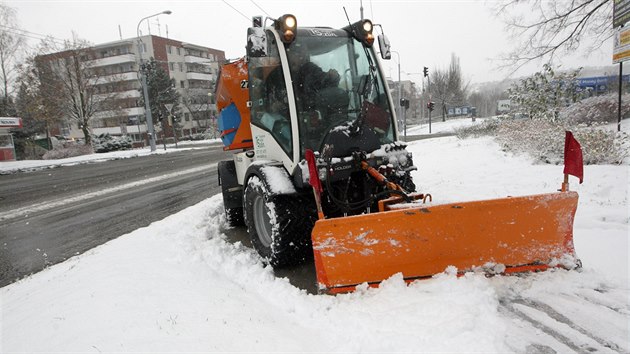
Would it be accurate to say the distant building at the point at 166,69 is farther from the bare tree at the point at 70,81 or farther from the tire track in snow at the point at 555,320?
the tire track in snow at the point at 555,320

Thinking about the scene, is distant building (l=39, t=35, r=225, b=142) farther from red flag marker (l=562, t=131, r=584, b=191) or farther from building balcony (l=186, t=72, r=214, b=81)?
red flag marker (l=562, t=131, r=584, b=191)

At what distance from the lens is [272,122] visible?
4.25m

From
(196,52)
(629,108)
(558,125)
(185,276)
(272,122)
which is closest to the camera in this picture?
(185,276)

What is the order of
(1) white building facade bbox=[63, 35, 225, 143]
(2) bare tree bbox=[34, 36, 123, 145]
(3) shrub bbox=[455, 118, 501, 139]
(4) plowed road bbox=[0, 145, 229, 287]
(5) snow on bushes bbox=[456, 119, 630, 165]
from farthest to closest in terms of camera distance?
(1) white building facade bbox=[63, 35, 225, 143] → (2) bare tree bbox=[34, 36, 123, 145] → (3) shrub bbox=[455, 118, 501, 139] → (5) snow on bushes bbox=[456, 119, 630, 165] → (4) plowed road bbox=[0, 145, 229, 287]

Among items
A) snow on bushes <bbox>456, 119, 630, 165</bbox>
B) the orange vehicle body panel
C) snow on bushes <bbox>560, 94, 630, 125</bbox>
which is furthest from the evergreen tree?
the orange vehicle body panel

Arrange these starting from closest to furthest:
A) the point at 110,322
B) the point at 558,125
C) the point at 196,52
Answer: the point at 110,322
the point at 558,125
the point at 196,52

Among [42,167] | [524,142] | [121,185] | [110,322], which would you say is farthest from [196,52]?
[110,322]

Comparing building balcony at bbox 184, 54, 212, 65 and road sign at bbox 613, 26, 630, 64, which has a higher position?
building balcony at bbox 184, 54, 212, 65

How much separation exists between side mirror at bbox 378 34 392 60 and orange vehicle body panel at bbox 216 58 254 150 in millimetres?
1958

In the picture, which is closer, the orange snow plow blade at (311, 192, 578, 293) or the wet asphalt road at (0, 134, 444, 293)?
the orange snow plow blade at (311, 192, 578, 293)

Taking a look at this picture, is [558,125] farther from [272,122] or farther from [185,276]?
[185,276]

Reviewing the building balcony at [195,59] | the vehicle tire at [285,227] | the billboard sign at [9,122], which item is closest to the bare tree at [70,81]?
the billboard sign at [9,122]

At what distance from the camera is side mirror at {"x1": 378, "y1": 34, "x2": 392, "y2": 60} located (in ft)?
14.9

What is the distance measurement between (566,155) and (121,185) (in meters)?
11.1
